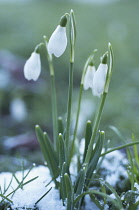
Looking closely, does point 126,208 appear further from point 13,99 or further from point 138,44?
point 138,44

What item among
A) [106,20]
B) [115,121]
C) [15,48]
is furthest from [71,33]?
[106,20]

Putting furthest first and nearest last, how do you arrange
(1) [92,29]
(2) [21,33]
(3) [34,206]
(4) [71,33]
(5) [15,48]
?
(1) [92,29] → (2) [21,33] → (5) [15,48] → (3) [34,206] → (4) [71,33]

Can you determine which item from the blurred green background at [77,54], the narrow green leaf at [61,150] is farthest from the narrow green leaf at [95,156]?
the blurred green background at [77,54]

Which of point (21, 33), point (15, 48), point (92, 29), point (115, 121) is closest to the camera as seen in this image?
point (115, 121)

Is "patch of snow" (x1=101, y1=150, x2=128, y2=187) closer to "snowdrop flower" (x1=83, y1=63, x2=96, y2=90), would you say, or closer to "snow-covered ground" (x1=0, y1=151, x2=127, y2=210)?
"snow-covered ground" (x1=0, y1=151, x2=127, y2=210)

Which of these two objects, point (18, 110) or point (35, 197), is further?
point (18, 110)

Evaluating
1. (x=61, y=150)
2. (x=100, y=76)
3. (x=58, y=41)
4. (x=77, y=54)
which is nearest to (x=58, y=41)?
(x=58, y=41)

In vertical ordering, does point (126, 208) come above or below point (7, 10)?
below

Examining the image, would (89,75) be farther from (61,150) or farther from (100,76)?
(61,150)
